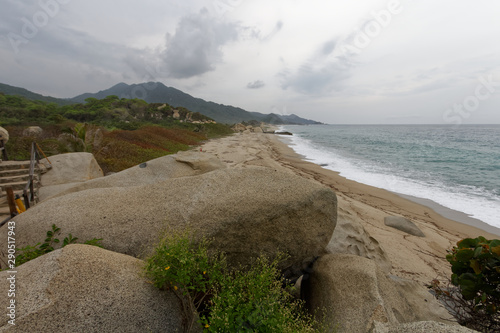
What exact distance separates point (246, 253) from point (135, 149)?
15.6 metres

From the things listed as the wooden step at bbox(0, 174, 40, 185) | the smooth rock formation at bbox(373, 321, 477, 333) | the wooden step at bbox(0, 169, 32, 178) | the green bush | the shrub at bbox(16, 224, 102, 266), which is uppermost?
the smooth rock formation at bbox(373, 321, 477, 333)

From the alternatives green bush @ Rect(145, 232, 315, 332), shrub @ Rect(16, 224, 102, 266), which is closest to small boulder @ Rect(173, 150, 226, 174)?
shrub @ Rect(16, 224, 102, 266)

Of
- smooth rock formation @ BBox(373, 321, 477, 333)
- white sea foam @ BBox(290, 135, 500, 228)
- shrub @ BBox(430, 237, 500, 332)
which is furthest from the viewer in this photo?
white sea foam @ BBox(290, 135, 500, 228)

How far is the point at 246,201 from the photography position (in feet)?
12.1

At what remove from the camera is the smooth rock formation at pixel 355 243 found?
4.83 m

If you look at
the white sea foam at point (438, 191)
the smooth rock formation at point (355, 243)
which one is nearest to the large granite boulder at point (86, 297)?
the smooth rock formation at point (355, 243)

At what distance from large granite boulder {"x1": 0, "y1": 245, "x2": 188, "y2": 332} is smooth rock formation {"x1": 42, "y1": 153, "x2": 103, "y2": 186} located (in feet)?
29.0

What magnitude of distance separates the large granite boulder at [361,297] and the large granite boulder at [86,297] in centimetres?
205

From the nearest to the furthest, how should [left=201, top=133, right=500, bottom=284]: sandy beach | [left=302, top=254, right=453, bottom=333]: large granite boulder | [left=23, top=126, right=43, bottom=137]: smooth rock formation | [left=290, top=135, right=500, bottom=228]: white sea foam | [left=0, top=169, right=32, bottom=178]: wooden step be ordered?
[left=302, top=254, right=453, bottom=333]: large granite boulder < [left=201, top=133, right=500, bottom=284]: sandy beach < [left=0, top=169, right=32, bottom=178]: wooden step < [left=290, top=135, right=500, bottom=228]: white sea foam < [left=23, top=126, right=43, bottom=137]: smooth rock formation

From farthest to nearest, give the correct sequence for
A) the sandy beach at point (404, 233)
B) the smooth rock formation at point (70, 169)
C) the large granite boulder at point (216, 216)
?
the smooth rock formation at point (70, 169)
the sandy beach at point (404, 233)
the large granite boulder at point (216, 216)

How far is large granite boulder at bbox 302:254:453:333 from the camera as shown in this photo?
291 cm

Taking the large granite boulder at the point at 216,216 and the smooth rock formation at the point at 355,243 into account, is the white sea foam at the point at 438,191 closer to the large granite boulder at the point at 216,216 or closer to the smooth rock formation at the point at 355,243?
the smooth rock formation at the point at 355,243

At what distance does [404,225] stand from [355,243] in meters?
3.65

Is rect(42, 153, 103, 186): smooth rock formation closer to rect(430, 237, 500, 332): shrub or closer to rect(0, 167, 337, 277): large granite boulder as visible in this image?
rect(0, 167, 337, 277): large granite boulder
